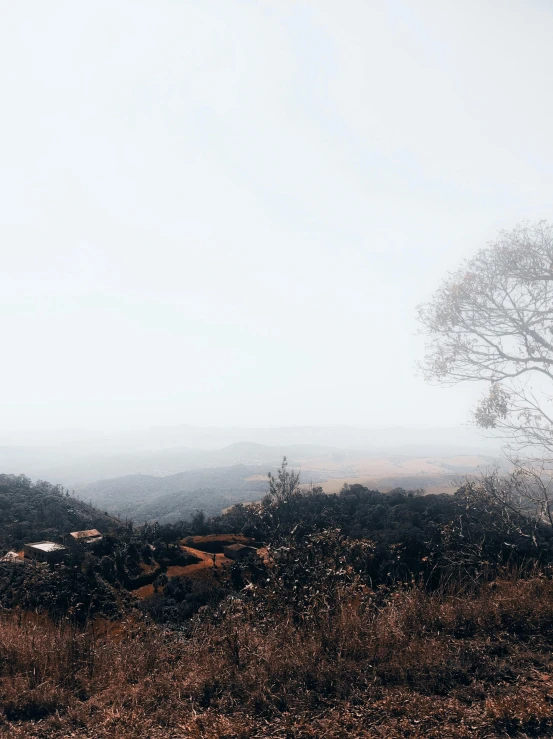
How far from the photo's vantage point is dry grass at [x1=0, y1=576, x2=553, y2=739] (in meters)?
3.94

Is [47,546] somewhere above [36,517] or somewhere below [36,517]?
above

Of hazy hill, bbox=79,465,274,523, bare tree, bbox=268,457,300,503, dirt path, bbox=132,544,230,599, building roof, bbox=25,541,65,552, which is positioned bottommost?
hazy hill, bbox=79,465,274,523

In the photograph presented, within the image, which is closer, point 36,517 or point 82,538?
point 82,538

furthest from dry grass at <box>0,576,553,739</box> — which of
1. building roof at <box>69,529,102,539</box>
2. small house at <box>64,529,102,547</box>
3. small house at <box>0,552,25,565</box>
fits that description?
building roof at <box>69,529,102,539</box>

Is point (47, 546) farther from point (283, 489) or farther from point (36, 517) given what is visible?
point (283, 489)

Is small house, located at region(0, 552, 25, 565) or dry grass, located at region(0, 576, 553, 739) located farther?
small house, located at region(0, 552, 25, 565)

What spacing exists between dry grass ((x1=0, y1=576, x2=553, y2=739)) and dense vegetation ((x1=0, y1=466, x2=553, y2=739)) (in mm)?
18

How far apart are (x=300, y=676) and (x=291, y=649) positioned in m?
0.42

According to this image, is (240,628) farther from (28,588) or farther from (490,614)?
(28,588)

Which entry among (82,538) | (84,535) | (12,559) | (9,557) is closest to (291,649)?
(12,559)

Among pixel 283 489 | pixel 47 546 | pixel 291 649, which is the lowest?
pixel 47 546

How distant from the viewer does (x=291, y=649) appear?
16.7 ft

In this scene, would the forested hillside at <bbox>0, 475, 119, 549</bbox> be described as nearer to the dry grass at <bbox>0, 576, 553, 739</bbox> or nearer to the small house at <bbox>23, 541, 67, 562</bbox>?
the small house at <bbox>23, 541, 67, 562</bbox>

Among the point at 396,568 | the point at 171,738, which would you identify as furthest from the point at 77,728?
the point at 396,568
